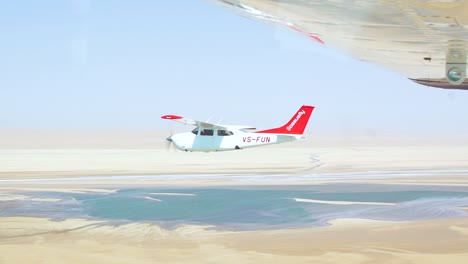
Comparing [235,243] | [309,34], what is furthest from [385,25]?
[235,243]

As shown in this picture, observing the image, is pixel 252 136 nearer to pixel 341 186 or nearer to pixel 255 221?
pixel 341 186

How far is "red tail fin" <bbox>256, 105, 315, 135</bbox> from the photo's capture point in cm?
4609

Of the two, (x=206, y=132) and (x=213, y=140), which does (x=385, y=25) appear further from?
(x=206, y=132)

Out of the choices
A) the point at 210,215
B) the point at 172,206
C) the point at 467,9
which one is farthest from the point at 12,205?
the point at 467,9

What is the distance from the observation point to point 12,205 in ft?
88.6

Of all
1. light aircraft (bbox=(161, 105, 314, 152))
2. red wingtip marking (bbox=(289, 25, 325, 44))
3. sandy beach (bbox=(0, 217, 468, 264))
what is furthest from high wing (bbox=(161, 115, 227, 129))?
red wingtip marking (bbox=(289, 25, 325, 44))

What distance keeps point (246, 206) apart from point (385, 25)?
19.0 m

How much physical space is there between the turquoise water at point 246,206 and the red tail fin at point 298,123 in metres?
11.4

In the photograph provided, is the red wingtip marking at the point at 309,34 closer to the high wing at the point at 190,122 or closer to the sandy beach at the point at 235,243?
the sandy beach at the point at 235,243

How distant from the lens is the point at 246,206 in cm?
2633

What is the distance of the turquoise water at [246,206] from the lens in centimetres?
2256

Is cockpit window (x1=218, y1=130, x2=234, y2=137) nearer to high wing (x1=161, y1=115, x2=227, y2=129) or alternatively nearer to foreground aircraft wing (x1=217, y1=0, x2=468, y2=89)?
high wing (x1=161, y1=115, x2=227, y2=129)

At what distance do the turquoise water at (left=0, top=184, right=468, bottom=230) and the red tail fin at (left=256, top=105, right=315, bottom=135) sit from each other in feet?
37.3

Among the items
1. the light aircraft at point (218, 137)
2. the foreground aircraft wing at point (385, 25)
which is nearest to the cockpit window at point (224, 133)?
the light aircraft at point (218, 137)
